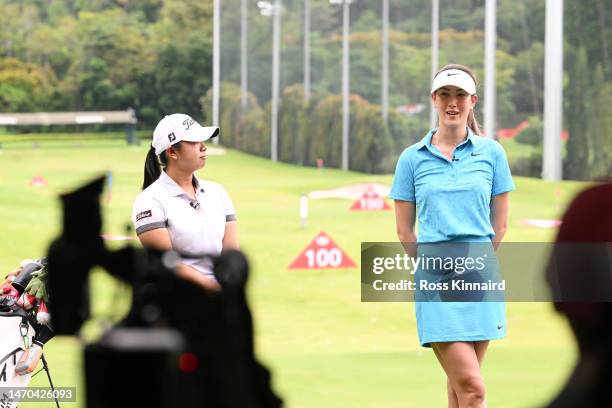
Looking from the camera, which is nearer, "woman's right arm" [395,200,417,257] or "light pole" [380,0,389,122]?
"woman's right arm" [395,200,417,257]

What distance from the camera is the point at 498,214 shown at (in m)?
5.52

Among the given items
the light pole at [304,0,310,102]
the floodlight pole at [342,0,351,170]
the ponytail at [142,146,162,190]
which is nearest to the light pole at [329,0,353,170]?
the floodlight pole at [342,0,351,170]

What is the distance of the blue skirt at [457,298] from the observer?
5.25 metres

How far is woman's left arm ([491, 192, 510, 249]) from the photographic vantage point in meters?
5.50

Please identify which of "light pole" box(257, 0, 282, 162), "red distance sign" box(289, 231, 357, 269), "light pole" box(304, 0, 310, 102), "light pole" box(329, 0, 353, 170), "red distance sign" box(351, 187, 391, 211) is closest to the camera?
"red distance sign" box(289, 231, 357, 269)

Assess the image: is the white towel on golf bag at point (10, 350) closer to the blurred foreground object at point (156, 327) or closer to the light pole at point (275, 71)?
the blurred foreground object at point (156, 327)

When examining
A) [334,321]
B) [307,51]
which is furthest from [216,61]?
[334,321]

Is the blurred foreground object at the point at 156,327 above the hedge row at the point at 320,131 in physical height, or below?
above

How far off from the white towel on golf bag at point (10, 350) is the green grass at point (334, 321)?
0.57 m

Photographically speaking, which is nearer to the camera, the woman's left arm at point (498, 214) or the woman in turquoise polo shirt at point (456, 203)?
the woman in turquoise polo shirt at point (456, 203)

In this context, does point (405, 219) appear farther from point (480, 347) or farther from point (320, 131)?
point (320, 131)

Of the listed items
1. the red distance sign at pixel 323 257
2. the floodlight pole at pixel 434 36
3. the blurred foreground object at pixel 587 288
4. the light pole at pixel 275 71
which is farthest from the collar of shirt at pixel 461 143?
the light pole at pixel 275 71

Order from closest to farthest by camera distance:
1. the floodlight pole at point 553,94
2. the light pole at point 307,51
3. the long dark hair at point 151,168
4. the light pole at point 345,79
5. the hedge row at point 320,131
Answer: the long dark hair at point 151,168 < the floodlight pole at point 553,94 < the hedge row at point 320,131 < the light pole at point 345,79 < the light pole at point 307,51

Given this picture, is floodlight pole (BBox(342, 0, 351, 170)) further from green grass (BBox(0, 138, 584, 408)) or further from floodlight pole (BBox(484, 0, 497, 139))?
green grass (BBox(0, 138, 584, 408))
